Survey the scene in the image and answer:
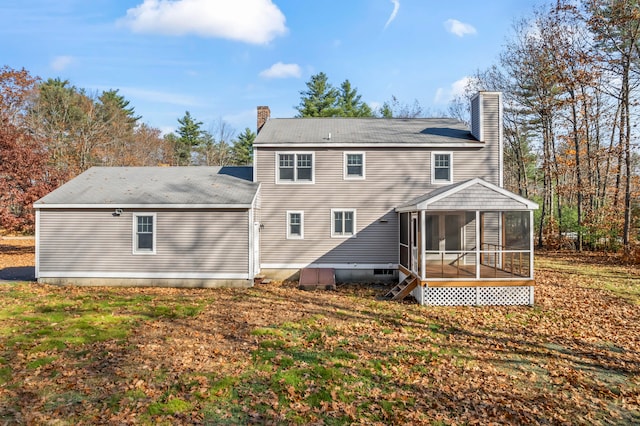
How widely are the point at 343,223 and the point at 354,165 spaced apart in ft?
9.00

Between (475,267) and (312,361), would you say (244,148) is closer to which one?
(475,267)

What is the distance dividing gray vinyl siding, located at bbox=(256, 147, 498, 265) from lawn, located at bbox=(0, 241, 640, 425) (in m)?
4.23

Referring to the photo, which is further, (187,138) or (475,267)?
(187,138)

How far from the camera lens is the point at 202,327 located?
9.23 m

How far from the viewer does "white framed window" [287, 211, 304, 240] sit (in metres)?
16.4

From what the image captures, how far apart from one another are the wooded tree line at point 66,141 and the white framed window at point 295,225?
16.1 m

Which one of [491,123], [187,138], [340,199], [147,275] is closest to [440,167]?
[491,123]

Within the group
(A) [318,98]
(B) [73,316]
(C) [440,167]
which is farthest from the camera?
(A) [318,98]

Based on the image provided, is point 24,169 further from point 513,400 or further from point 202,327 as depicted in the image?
point 513,400

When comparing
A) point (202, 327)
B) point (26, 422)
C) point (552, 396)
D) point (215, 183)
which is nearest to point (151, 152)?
point (215, 183)

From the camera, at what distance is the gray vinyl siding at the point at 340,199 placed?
1631 centimetres

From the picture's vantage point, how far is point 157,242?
1467 cm

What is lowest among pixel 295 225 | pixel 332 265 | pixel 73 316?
pixel 73 316

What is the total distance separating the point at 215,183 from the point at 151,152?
1365 inches
